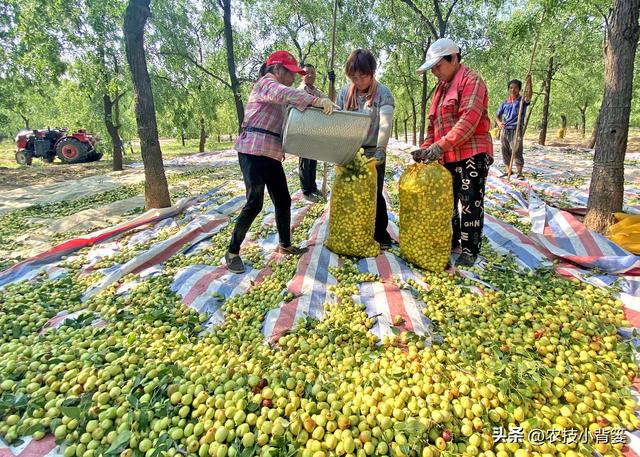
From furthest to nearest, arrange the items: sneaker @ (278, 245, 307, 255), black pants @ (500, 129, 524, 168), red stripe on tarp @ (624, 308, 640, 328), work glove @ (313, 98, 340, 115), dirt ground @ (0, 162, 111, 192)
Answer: dirt ground @ (0, 162, 111, 192) → black pants @ (500, 129, 524, 168) → sneaker @ (278, 245, 307, 255) → work glove @ (313, 98, 340, 115) → red stripe on tarp @ (624, 308, 640, 328)

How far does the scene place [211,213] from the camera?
18.6 ft

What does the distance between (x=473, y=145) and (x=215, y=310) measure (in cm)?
272

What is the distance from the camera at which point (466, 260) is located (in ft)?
11.2

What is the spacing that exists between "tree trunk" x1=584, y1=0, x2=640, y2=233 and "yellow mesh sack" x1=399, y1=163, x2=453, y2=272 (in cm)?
232

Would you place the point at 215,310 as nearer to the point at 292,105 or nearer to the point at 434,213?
the point at 292,105

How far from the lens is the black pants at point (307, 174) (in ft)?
19.6

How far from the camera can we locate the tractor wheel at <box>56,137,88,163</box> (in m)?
16.8

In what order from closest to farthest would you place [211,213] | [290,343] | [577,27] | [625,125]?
[290,343]
[625,125]
[211,213]
[577,27]

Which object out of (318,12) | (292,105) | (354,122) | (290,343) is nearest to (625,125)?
(354,122)

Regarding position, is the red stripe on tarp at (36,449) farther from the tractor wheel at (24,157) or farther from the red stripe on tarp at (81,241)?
the tractor wheel at (24,157)

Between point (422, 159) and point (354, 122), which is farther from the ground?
point (354, 122)

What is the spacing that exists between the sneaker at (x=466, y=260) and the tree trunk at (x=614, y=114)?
6.65 ft

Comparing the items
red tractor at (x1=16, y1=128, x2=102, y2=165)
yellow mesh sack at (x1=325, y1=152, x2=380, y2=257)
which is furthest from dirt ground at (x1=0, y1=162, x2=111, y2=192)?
yellow mesh sack at (x1=325, y1=152, x2=380, y2=257)

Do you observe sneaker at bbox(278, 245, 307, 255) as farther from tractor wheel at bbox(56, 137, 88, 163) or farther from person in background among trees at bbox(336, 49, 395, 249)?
tractor wheel at bbox(56, 137, 88, 163)
